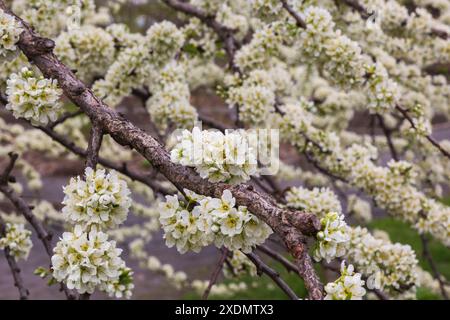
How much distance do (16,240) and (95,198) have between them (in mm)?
1878

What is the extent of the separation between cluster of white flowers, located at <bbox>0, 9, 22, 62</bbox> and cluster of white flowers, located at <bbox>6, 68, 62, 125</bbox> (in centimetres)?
14

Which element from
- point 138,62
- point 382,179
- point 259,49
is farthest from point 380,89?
point 138,62

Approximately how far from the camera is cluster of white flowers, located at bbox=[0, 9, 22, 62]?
2.52 metres

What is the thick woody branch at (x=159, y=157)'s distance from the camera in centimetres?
175

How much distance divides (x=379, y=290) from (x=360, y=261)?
0.21 metres

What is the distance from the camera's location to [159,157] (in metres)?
2.05

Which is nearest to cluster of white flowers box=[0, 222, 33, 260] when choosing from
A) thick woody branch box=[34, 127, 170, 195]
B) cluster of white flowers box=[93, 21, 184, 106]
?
thick woody branch box=[34, 127, 170, 195]

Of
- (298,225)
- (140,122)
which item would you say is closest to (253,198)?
(298,225)

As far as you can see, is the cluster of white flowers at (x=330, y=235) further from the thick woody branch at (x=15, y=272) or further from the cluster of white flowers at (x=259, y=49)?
the cluster of white flowers at (x=259, y=49)

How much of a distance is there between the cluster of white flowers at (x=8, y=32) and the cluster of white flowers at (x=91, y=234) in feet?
2.78

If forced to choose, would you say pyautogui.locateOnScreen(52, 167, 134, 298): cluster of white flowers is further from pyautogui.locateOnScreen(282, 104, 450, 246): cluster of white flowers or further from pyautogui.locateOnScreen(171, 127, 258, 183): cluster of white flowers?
pyautogui.locateOnScreen(282, 104, 450, 246): cluster of white flowers

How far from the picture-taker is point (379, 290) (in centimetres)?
354

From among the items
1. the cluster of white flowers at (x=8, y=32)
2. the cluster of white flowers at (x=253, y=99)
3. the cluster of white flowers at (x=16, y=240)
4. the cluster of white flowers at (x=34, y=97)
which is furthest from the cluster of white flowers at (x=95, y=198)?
the cluster of white flowers at (x=253, y=99)

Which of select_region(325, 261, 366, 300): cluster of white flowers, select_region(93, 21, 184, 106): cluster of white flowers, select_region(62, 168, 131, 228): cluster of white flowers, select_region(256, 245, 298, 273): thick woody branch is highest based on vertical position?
select_region(93, 21, 184, 106): cluster of white flowers
